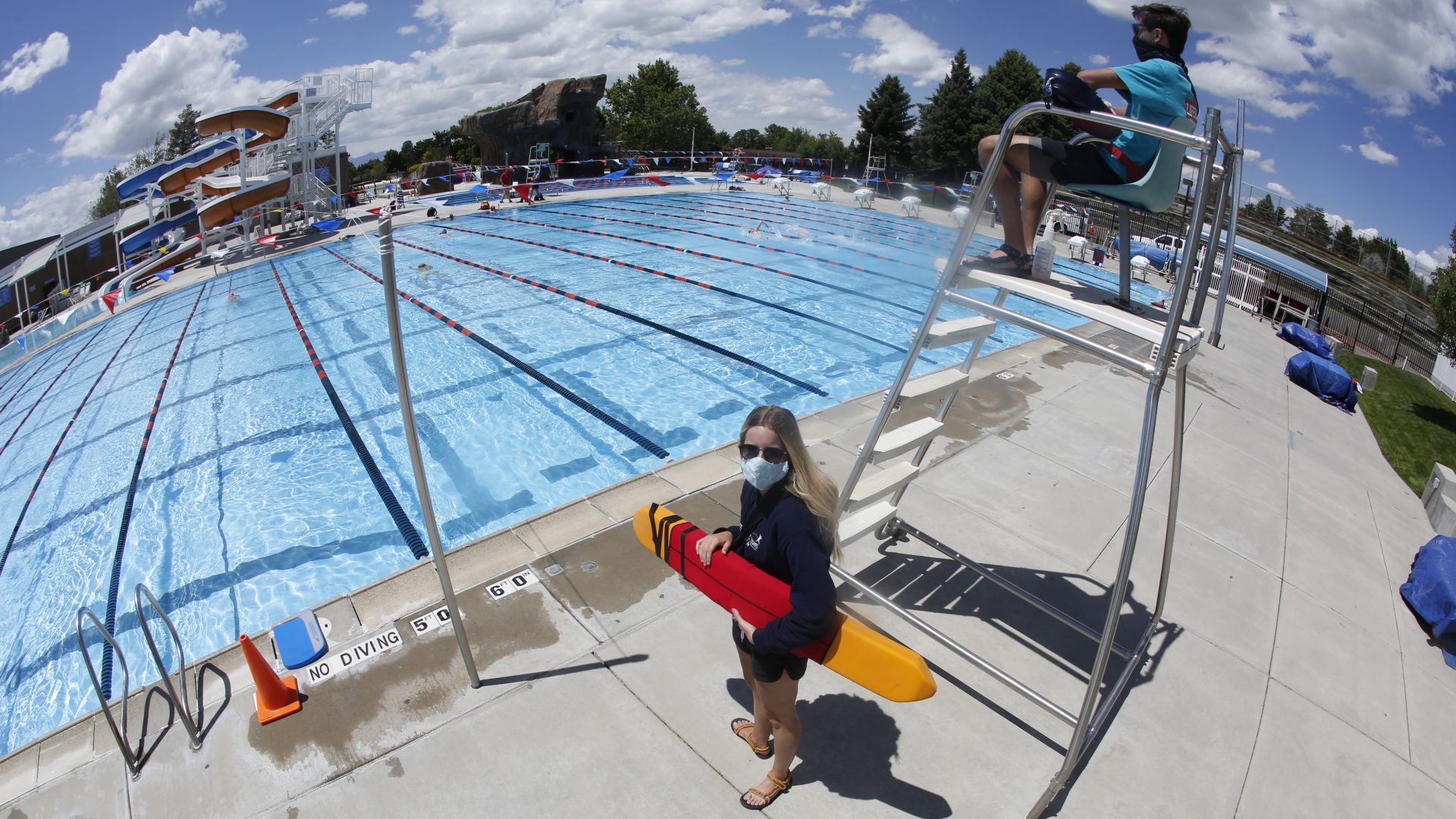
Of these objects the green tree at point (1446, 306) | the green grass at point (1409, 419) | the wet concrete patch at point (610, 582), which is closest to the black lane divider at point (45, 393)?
the wet concrete patch at point (610, 582)

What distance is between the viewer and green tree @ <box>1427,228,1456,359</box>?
1180 centimetres

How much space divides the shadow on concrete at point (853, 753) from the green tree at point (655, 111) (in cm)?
A: 5909

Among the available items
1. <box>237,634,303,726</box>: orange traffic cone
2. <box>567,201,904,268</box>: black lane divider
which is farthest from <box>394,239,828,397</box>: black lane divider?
<box>237,634,303,726</box>: orange traffic cone

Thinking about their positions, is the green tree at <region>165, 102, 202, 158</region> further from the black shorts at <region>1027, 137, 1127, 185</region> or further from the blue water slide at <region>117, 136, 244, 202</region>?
the black shorts at <region>1027, 137, 1127, 185</region>

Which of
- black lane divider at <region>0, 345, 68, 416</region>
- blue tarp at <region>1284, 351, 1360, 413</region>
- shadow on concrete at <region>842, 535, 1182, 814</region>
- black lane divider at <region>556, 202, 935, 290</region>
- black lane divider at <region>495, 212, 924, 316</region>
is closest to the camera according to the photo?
shadow on concrete at <region>842, 535, 1182, 814</region>

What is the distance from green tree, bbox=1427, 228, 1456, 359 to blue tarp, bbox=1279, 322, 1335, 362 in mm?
2431

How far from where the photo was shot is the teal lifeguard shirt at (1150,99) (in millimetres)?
2273

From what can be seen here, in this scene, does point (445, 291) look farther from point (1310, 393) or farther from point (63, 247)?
point (63, 247)

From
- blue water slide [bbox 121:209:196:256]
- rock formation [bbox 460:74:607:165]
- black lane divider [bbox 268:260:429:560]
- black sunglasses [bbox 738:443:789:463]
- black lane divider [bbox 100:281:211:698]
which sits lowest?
black lane divider [bbox 100:281:211:698]

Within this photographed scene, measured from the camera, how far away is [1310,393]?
9000 mm

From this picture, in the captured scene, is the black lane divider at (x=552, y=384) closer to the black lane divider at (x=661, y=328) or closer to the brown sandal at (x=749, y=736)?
the black lane divider at (x=661, y=328)

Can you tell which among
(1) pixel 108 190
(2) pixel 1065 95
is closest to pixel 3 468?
(2) pixel 1065 95

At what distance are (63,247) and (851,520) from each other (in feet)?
93.9

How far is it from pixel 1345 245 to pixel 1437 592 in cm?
2644
